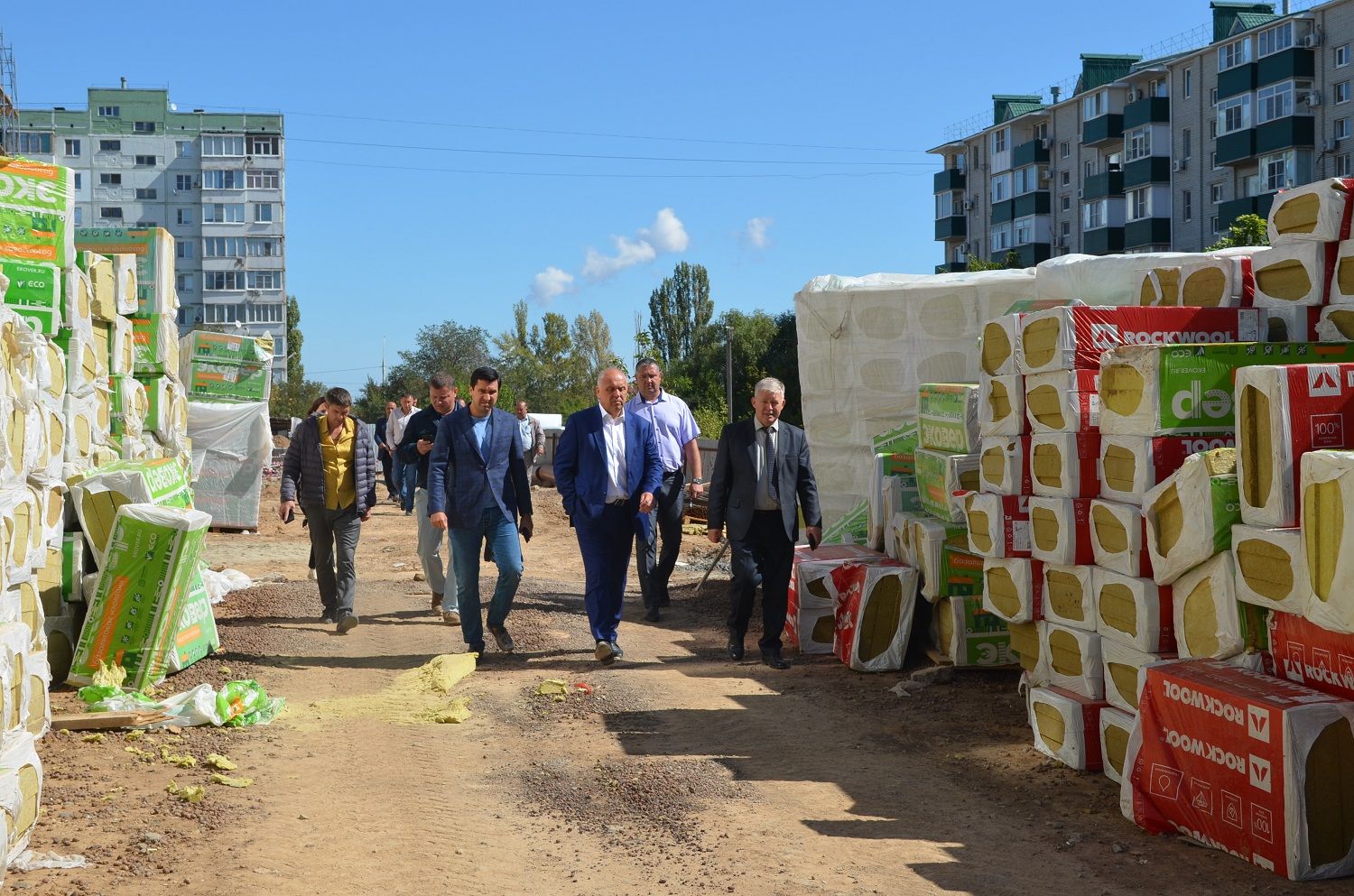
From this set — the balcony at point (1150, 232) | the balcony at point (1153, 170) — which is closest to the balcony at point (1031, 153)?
the balcony at point (1153, 170)

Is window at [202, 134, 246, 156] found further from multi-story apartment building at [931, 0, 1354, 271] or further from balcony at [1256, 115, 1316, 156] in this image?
balcony at [1256, 115, 1316, 156]

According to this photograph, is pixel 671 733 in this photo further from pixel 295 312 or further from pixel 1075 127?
pixel 295 312

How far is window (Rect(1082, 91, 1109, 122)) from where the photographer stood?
186 ft

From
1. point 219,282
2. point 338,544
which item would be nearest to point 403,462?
point 338,544

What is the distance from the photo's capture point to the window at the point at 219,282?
293 ft

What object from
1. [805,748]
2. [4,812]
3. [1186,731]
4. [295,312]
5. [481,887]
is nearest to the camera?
[4,812]

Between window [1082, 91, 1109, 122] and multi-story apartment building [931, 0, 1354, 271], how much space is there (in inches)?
3.4

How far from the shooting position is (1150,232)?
Answer: 53.3m

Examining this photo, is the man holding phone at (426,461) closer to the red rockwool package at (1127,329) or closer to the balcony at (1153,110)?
the red rockwool package at (1127,329)

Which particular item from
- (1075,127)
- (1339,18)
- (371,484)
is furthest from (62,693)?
(1075,127)

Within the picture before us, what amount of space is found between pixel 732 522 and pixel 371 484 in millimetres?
2855

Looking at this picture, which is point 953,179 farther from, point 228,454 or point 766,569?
point 766,569

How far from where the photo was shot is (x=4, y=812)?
416 centimetres

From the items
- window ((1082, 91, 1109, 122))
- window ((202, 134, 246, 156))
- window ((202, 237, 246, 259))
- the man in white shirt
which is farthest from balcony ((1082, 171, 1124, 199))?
window ((202, 134, 246, 156))
